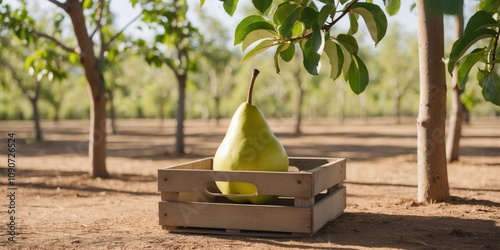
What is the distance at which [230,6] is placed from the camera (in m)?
3.60

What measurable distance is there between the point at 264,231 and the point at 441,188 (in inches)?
97.5

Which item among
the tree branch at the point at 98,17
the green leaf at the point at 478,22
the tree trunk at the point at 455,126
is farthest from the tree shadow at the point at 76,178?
the tree trunk at the point at 455,126

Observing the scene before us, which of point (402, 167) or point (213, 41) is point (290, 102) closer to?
point (213, 41)

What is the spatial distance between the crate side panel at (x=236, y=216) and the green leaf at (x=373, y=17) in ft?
5.49

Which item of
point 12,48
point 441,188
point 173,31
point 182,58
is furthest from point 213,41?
point 441,188

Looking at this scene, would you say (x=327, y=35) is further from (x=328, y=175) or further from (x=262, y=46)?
(x=328, y=175)

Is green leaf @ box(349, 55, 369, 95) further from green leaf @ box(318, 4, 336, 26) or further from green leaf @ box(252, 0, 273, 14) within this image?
green leaf @ box(252, 0, 273, 14)

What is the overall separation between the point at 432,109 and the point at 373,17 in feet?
10.2

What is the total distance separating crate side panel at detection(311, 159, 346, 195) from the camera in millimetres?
4969

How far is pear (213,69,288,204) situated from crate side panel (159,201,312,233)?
0.58ft

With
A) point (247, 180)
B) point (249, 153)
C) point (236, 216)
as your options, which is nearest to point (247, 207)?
point (236, 216)

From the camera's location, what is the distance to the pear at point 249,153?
5.10 meters

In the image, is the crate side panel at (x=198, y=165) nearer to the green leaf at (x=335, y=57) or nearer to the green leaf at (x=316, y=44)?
the green leaf at (x=335, y=57)

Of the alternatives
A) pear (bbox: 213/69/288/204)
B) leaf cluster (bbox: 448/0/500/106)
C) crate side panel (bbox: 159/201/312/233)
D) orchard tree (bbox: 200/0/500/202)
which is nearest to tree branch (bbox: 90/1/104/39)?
pear (bbox: 213/69/288/204)
